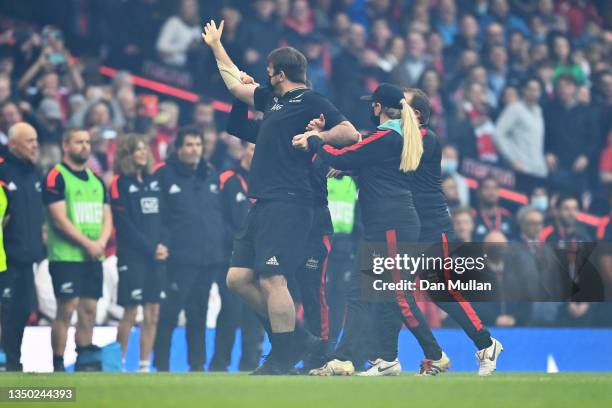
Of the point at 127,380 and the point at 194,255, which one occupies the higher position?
the point at 194,255

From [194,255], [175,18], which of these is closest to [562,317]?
[194,255]

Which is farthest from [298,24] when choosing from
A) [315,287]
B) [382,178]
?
[315,287]

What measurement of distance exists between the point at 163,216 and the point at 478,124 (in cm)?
676

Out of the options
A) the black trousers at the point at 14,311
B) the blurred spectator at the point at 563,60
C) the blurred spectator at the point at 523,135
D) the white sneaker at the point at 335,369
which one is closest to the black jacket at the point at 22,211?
the black trousers at the point at 14,311

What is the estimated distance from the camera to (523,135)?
64.3ft

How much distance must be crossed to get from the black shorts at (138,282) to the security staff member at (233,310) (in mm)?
737

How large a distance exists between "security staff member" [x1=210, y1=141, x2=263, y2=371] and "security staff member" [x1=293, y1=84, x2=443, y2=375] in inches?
117

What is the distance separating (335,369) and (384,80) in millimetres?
8791

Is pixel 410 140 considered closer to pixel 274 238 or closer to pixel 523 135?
pixel 274 238

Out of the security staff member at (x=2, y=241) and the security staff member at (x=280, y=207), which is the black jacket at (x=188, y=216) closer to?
the security staff member at (x=2, y=241)

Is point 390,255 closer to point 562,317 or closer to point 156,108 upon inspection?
point 562,317

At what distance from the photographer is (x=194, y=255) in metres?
13.8

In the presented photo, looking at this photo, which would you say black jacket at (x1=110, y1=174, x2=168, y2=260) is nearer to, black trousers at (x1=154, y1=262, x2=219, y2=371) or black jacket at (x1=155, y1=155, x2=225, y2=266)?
black jacket at (x1=155, y1=155, x2=225, y2=266)

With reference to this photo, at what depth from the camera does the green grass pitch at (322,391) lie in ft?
27.6
